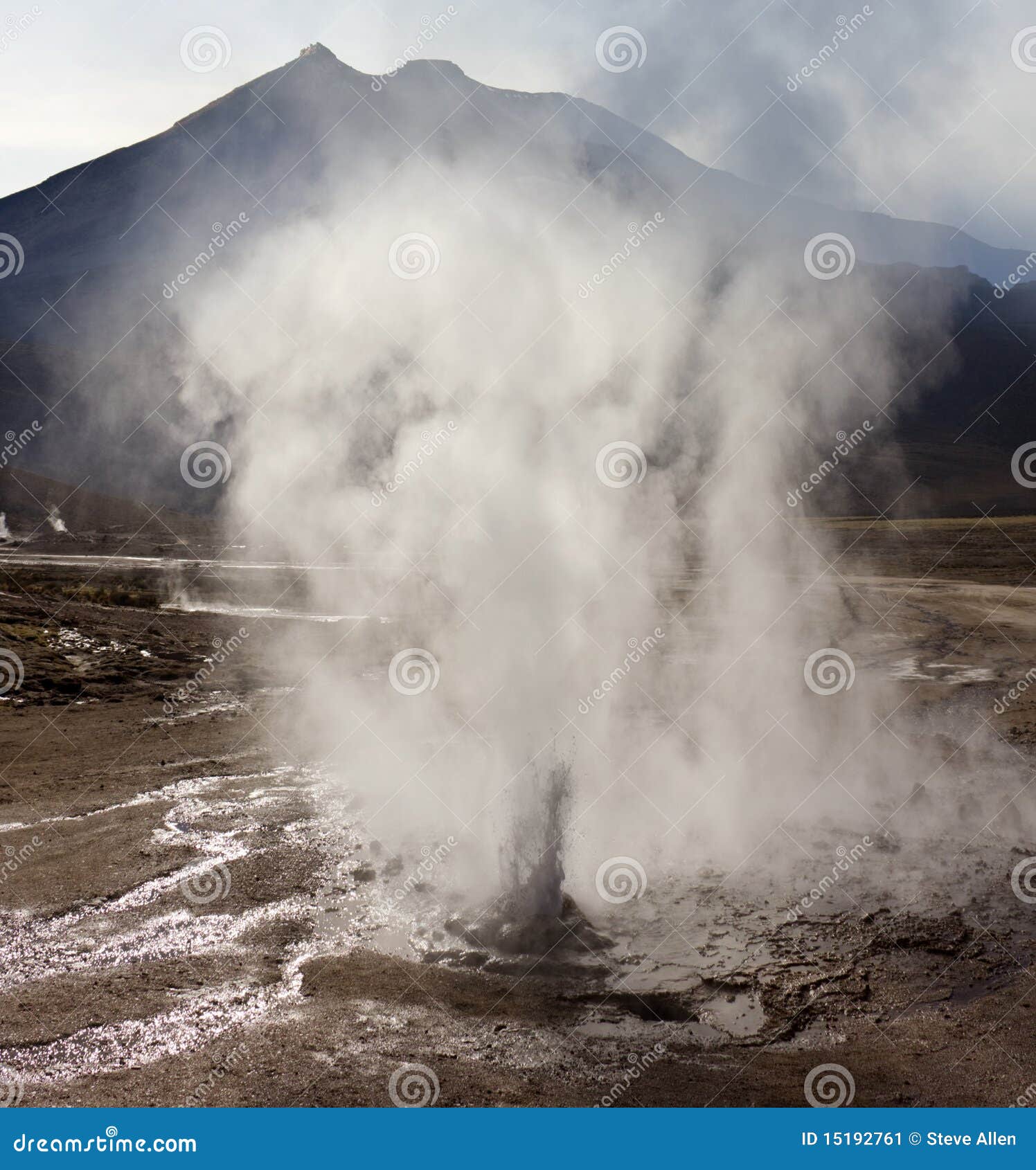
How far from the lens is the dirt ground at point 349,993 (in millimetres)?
5711

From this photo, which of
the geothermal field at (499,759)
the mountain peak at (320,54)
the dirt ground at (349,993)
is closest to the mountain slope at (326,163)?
the mountain peak at (320,54)

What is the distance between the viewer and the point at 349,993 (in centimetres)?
690

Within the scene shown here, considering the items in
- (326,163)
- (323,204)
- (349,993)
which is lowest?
(349,993)

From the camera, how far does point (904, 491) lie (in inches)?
3268

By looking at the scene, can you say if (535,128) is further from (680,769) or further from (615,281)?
(680,769)

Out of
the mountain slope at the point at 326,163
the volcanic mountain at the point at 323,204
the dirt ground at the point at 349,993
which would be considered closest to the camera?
the dirt ground at the point at 349,993

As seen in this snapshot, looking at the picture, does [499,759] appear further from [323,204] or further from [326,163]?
[326,163]

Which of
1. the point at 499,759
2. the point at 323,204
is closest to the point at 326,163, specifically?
the point at 323,204

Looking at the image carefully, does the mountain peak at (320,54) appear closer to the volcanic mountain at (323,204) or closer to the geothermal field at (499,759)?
the volcanic mountain at (323,204)

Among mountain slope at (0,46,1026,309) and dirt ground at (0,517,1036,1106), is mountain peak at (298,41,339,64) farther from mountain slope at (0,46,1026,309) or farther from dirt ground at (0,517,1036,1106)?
dirt ground at (0,517,1036,1106)

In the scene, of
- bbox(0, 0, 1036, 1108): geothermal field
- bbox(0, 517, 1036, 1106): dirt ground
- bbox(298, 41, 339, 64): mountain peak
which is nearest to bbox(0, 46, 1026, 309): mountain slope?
bbox(298, 41, 339, 64): mountain peak

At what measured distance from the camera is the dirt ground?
5711mm

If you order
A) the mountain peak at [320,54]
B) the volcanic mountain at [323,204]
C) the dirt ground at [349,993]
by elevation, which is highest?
the mountain peak at [320,54]

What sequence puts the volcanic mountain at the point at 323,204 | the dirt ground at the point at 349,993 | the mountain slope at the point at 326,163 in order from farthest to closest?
the mountain slope at the point at 326,163 < the volcanic mountain at the point at 323,204 < the dirt ground at the point at 349,993
